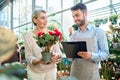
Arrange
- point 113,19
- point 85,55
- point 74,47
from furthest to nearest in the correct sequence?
point 113,19
point 74,47
point 85,55

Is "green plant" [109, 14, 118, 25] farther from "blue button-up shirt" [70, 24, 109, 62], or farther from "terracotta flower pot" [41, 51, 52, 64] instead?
"terracotta flower pot" [41, 51, 52, 64]

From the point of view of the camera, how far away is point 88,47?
6.83 feet

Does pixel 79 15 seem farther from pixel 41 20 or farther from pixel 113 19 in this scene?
pixel 113 19

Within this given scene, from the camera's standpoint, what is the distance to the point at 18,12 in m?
15.4

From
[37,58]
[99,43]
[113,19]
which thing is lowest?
[37,58]

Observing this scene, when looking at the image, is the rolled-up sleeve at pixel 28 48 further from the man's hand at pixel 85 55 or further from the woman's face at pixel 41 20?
the man's hand at pixel 85 55

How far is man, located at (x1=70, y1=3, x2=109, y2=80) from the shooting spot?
1.97 metres

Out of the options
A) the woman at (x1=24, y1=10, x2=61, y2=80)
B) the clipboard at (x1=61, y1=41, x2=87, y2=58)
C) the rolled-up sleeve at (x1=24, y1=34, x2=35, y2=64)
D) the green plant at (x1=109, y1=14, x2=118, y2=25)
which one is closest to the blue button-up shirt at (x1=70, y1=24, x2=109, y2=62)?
the clipboard at (x1=61, y1=41, x2=87, y2=58)

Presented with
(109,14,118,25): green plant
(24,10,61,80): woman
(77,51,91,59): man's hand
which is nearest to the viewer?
(77,51,91,59): man's hand

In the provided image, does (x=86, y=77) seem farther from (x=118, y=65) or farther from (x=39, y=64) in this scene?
(x=118, y=65)

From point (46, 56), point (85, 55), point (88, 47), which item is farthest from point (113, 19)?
point (46, 56)

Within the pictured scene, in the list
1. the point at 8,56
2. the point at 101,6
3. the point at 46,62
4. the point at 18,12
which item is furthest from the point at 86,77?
the point at 18,12

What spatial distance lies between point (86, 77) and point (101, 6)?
4.28 meters

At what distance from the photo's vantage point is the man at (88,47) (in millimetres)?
1969
